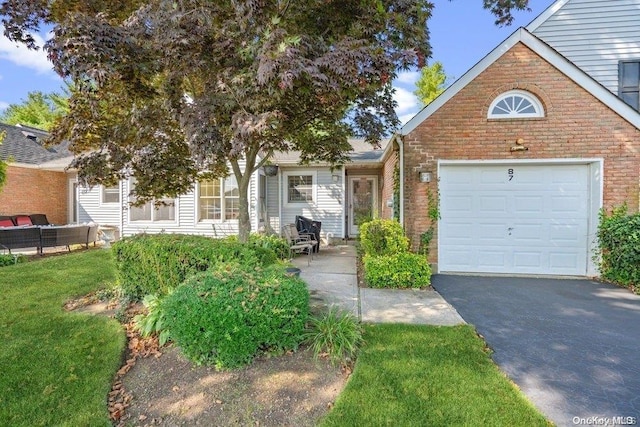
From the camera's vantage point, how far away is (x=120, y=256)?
5.01 meters

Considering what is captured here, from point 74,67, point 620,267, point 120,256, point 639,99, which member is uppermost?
point 639,99

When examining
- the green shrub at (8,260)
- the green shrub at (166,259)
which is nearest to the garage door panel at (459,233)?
the green shrub at (166,259)

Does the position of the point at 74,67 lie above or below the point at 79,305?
above

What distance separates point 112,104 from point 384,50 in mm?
4517

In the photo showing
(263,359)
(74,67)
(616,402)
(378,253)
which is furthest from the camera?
(378,253)

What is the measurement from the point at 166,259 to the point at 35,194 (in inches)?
553

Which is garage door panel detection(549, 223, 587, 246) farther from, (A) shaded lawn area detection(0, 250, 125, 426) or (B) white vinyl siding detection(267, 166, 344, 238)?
(A) shaded lawn area detection(0, 250, 125, 426)

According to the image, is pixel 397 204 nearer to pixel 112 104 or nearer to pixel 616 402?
pixel 616 402

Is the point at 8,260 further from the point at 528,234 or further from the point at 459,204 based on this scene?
the point at 528,234

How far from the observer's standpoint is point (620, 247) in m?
6.28

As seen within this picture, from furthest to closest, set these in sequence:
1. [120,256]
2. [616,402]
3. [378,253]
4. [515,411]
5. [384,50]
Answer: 1. [378,253]
2. [120,256]
3. [384,50]
4. [616,402]
5. [515,411]

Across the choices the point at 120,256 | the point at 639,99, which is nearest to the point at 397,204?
the point at 120,256

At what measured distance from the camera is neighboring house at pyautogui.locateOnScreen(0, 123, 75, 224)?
42.9 feet

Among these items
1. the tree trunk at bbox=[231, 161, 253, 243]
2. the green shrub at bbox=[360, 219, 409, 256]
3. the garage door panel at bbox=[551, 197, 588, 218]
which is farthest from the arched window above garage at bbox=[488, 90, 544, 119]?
the tree trunk at bbox=[231, 161, 253, 243]
